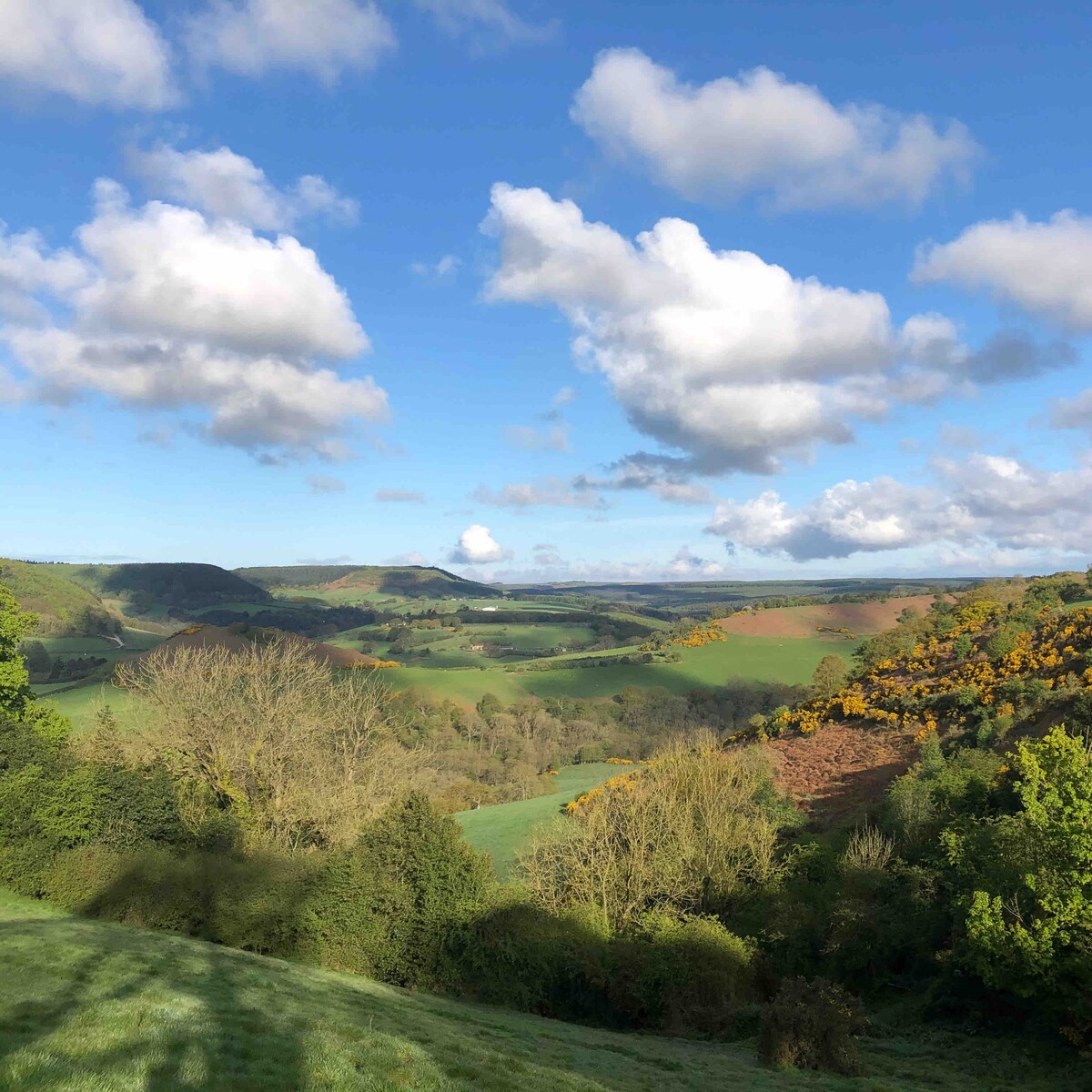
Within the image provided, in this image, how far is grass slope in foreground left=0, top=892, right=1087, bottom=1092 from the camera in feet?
35.0

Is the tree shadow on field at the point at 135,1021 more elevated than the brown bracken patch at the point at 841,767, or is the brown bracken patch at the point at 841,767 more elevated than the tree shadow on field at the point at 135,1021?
the tree shadow on field at the point at 135,1021

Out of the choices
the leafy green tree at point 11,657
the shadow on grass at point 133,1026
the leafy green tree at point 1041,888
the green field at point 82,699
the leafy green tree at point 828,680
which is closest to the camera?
the shadow on grass at point 133,1026

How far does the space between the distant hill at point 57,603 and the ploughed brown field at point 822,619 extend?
141530 mm

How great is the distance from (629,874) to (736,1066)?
16.0 meters

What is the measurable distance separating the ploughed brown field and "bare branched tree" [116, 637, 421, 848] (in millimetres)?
111971

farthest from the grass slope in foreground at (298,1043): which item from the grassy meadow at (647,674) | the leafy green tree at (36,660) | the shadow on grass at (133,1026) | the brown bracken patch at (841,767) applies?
the leafy green tree at (36,660)

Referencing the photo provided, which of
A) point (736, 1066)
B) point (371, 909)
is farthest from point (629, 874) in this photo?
point (736, 1066)

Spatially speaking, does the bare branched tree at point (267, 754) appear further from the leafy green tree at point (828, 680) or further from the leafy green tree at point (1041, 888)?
the leafy green tree at point (828, 680)

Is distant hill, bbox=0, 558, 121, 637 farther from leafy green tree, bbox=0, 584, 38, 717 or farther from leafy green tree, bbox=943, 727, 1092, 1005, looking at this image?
leafy green tree, bbox=943, 727, 1092, 1005

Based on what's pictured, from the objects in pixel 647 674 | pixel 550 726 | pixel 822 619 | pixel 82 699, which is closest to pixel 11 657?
pixel 82 699

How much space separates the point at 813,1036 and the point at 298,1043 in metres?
15.0

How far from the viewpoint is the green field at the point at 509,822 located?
49406 millimetres

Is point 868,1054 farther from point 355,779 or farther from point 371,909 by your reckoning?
point 355,779

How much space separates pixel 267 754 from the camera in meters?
40.1
